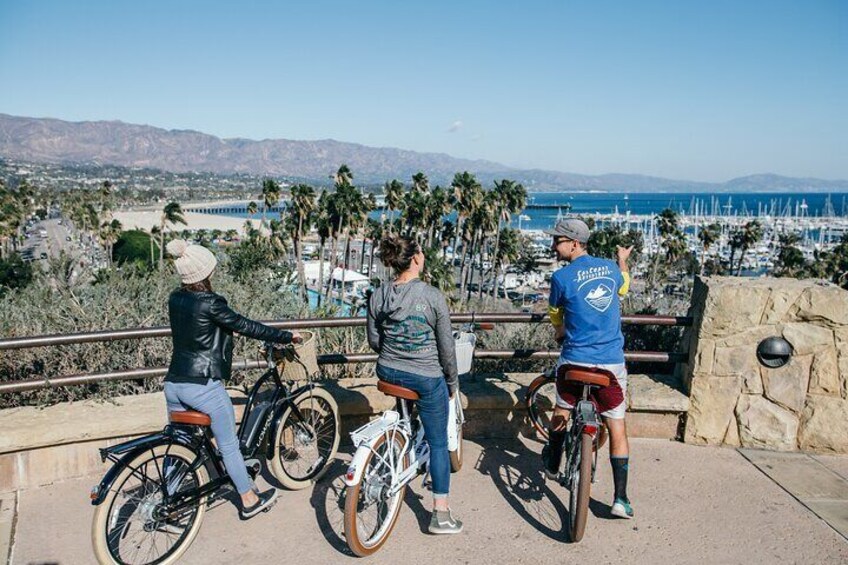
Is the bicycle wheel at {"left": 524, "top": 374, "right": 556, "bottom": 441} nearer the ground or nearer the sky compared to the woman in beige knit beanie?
nearer the ground

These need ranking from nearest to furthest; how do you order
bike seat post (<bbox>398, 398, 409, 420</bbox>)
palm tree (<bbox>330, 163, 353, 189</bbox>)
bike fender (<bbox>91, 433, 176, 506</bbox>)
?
bike fender (<bbox>91, 433, 176, 506</bbox>)
bike seat post (<bbox>398, 398, 409, 420</bbox>)
palm tree (<bbox>330, 163, 353, 189</bbox>)

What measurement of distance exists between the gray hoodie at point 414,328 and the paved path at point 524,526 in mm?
1071

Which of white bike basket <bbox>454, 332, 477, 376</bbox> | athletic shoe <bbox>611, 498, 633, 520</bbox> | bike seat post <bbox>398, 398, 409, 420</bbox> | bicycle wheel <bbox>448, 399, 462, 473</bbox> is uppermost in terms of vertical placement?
white bike basket <bbox>454, 332, 477, 376</bbox>

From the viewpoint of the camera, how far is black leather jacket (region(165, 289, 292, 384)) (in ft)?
11.6

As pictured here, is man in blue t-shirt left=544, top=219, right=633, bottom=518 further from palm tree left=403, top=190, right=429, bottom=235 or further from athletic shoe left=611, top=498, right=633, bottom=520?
palm tree left=403, top=190, right=429, bottom=235

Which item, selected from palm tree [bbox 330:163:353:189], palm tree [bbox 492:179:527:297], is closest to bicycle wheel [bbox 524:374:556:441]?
palm tree [bbox 330:163:353:189]

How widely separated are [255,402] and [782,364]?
412cm

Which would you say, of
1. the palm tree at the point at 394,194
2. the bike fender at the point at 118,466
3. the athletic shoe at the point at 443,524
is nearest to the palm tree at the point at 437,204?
the palm tree at the point at 394,194

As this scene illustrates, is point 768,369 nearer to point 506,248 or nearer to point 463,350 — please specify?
point 463,350

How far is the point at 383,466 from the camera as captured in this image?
3.72 metres

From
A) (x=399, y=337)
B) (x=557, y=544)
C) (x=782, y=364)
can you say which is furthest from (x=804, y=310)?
(x=399, y=337)

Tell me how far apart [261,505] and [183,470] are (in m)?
0.60

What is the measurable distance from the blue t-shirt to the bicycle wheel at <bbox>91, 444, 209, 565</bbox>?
245 cm

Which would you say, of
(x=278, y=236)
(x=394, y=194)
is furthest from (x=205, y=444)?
(x=394, y=194)
